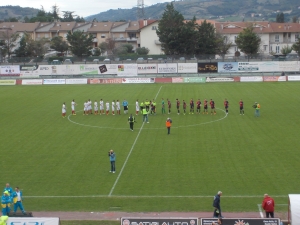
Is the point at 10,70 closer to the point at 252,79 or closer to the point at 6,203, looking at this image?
the point at 252,79

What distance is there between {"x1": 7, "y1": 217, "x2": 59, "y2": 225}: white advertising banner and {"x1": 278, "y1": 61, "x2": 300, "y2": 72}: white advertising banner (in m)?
57.6

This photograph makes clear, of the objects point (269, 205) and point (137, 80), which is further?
point (137, 80)

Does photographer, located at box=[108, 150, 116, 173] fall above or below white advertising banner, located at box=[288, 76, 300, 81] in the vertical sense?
below

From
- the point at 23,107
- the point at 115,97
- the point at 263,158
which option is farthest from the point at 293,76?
the point at 263,158

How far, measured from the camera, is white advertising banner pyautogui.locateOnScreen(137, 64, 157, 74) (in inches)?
2776

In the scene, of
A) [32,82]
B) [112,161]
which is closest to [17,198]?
[112,161]

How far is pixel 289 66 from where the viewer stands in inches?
2714

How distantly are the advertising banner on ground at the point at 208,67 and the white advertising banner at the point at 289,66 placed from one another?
878 centimetres

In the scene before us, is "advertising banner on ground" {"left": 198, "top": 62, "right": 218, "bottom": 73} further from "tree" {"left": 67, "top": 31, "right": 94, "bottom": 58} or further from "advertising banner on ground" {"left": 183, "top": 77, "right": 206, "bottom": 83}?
"tree" {"left": 67, "top": 31, "right": 94, "bottom": 58}

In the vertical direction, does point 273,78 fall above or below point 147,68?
below

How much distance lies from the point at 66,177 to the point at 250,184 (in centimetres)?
864

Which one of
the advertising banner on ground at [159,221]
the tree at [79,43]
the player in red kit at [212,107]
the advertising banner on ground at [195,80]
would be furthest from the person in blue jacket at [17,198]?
the tree at [79,43]

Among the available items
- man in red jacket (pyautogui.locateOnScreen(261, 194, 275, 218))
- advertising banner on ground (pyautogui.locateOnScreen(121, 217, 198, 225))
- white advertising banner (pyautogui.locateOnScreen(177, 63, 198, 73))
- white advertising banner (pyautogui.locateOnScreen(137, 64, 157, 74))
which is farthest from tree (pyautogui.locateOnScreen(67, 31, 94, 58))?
advertising banner on ground (pyautogui.locateOnScreen(121, 217, 198, 225))

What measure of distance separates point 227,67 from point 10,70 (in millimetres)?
30949
